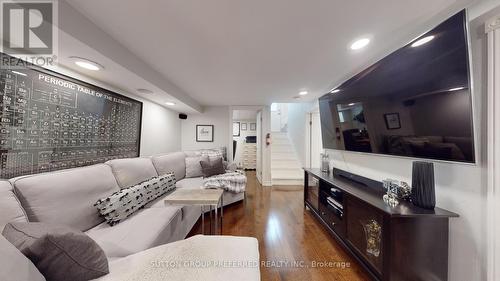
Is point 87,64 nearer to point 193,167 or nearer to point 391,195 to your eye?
point 193,167

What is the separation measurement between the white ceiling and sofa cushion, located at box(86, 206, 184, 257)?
144 centimetres

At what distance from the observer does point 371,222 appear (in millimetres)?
1460

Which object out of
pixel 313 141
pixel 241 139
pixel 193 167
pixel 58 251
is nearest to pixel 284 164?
pixel 313 141

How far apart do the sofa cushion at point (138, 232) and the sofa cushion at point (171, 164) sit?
1.04 meters

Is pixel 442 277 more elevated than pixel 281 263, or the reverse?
pixel 442 277

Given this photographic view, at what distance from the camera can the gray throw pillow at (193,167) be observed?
128 inches

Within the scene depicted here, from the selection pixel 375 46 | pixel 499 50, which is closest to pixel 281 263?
pixel 499 50

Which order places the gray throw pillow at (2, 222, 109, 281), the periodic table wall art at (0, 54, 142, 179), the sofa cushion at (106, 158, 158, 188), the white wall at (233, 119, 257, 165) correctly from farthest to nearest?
the white wall at (233, 119, 257, 165) → the sofa cushion at (106, 158, 158, 188) → the periodic table wall art at (0, 54, 142, 179) → the gray throw pillow at (2, 222, 109, 281)

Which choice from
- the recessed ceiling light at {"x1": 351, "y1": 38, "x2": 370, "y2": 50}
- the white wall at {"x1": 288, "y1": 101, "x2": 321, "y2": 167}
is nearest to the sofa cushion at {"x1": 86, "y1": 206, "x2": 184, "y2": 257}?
the recessed ceiling light at {"x1": 351, "y1": 38, "x2": 370, "y2": 50}

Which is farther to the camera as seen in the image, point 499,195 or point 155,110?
point 155,110

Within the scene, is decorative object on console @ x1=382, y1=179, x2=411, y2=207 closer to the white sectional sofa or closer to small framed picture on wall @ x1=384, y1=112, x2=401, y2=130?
small framed picture on wall @ x1=384, y1=112, x2=401, y2=130

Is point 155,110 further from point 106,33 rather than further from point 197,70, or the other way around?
point 106,33

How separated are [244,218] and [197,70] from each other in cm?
220

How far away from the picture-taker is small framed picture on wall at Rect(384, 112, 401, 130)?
1449mm
